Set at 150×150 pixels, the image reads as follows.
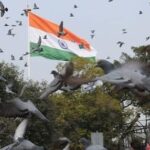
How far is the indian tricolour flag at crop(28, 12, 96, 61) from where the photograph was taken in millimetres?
30078

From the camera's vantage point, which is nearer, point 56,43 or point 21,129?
point 21,129

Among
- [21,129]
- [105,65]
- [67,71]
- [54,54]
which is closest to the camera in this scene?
[67,71]

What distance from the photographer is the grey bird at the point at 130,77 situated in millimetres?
3348

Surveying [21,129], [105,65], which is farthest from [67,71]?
[21,129]

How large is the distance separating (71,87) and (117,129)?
34.8 m

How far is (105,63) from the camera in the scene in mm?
3576

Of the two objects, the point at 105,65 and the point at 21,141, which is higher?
the point at 105,65

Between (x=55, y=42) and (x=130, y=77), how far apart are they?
28088 mm

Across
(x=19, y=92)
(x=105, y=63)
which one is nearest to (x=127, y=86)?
(x=105, y=63)

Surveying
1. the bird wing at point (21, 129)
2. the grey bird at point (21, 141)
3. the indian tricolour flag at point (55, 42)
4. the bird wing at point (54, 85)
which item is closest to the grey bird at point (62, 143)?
the grey bird at point (21, 141)

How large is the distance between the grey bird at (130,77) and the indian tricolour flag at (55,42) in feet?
83.1

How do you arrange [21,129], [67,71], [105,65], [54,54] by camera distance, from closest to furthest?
1. [67,71]
2. [105,65]
3. [21,129]
4. [54,54]

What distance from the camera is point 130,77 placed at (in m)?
3.36

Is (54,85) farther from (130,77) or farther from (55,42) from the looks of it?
(55,42)
